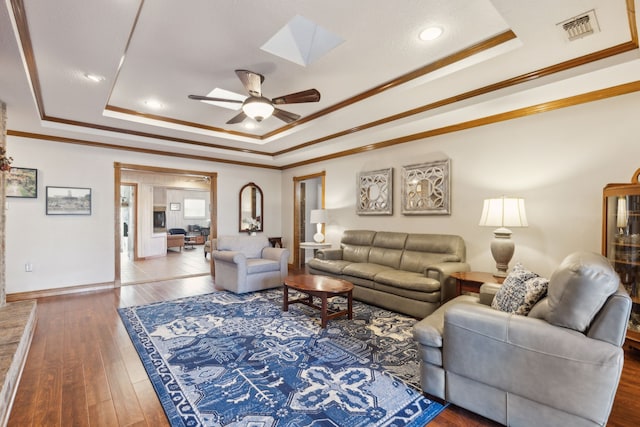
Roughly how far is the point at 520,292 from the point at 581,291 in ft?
1.48

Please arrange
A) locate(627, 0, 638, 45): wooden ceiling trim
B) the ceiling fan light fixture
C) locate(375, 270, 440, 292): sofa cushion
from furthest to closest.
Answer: locate(375, 270, 440, 292): sofa cushion < the ceiling fan light fixture < locate(627, 0, 638, 45): wooden ceiling trim

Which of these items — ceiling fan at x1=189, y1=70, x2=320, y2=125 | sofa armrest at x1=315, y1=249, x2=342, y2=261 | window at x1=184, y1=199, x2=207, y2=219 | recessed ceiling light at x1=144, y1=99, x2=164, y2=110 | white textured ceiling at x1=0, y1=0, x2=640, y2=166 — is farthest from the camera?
window at x1=184, y1=199, x2=207, y2=219

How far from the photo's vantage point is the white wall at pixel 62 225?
4.43m

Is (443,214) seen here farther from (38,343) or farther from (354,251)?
(38,343)

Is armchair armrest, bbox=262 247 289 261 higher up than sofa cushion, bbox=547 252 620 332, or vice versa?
sofa cushion, bbox=547 252 620 332

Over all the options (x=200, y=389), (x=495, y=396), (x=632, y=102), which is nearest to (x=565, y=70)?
(x=632, y=102)

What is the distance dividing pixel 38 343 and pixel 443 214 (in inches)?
193

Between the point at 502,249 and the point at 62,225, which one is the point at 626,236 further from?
the point at 62,225

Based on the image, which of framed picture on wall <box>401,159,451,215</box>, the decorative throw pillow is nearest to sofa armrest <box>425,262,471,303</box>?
framed picture on wall <box>401,159,451,215</box>

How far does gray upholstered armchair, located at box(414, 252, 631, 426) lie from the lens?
1479 millimetres

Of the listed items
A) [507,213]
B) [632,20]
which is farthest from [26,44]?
[507,213]

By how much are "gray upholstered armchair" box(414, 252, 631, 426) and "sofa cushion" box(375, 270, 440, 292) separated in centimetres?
152

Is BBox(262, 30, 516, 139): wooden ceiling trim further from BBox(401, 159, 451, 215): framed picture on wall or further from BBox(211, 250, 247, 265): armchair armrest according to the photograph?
BBox(211, 250, 247, 265): armchair armrest

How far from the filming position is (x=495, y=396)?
1.76 meters
